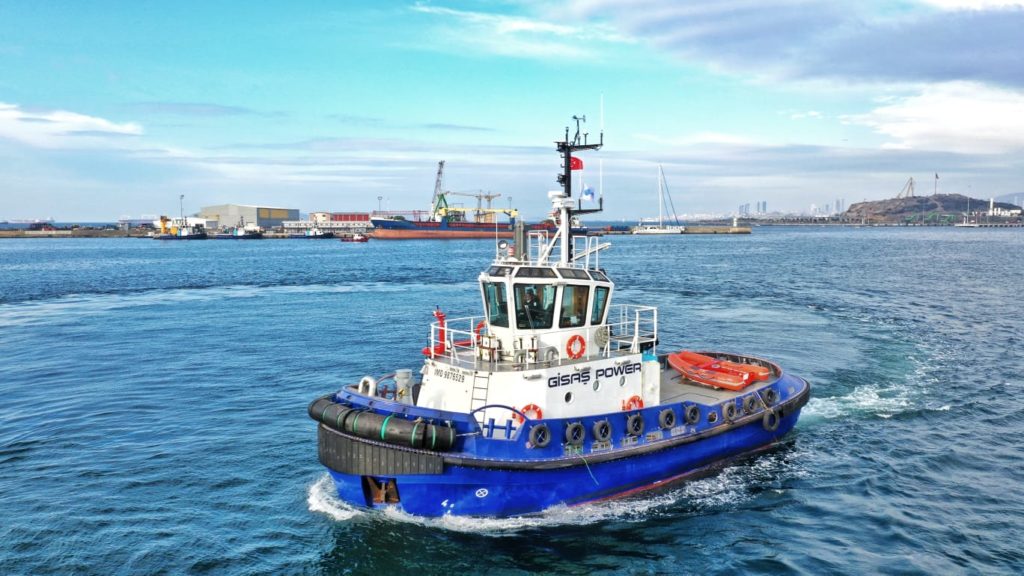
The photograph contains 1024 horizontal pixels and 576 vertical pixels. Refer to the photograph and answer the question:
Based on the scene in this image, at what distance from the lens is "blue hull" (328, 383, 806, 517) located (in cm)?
1145

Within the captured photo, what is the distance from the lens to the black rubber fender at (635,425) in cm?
1288

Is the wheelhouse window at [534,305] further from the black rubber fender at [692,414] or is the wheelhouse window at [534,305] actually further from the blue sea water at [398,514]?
the blue sea water at [398,514]

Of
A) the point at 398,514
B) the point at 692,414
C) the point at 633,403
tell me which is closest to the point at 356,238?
the point at 633,403

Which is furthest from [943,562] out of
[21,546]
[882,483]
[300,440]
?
[21,546]

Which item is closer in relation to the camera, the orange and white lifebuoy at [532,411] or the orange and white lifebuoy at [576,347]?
the orange and white lifebuoy at [532,411]

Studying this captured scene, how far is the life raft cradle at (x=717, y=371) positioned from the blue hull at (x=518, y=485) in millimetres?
3223

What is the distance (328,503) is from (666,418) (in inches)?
265

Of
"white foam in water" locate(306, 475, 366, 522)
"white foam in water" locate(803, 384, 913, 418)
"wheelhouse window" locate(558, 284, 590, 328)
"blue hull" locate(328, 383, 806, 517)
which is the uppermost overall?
"wheelhouse window" locate(558, 284, 590, 328)

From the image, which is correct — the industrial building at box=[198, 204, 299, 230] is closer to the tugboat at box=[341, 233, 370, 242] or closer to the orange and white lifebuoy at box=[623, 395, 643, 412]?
the tugboat at box=[341, 233, 370, 242]

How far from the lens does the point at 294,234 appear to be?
15188 centimetres

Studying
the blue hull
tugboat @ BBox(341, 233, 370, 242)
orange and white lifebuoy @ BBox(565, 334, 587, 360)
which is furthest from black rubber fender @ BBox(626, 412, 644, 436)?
tugboat @ BBox(341, 233, 370, 242)

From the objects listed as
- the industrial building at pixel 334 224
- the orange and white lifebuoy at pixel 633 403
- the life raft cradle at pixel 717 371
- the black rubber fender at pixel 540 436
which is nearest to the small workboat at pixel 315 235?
the industrial building at pixel 334 224

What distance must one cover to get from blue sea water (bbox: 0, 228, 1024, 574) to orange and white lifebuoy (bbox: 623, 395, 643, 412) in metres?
1.75

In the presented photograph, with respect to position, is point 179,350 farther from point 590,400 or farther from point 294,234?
point 294,234
